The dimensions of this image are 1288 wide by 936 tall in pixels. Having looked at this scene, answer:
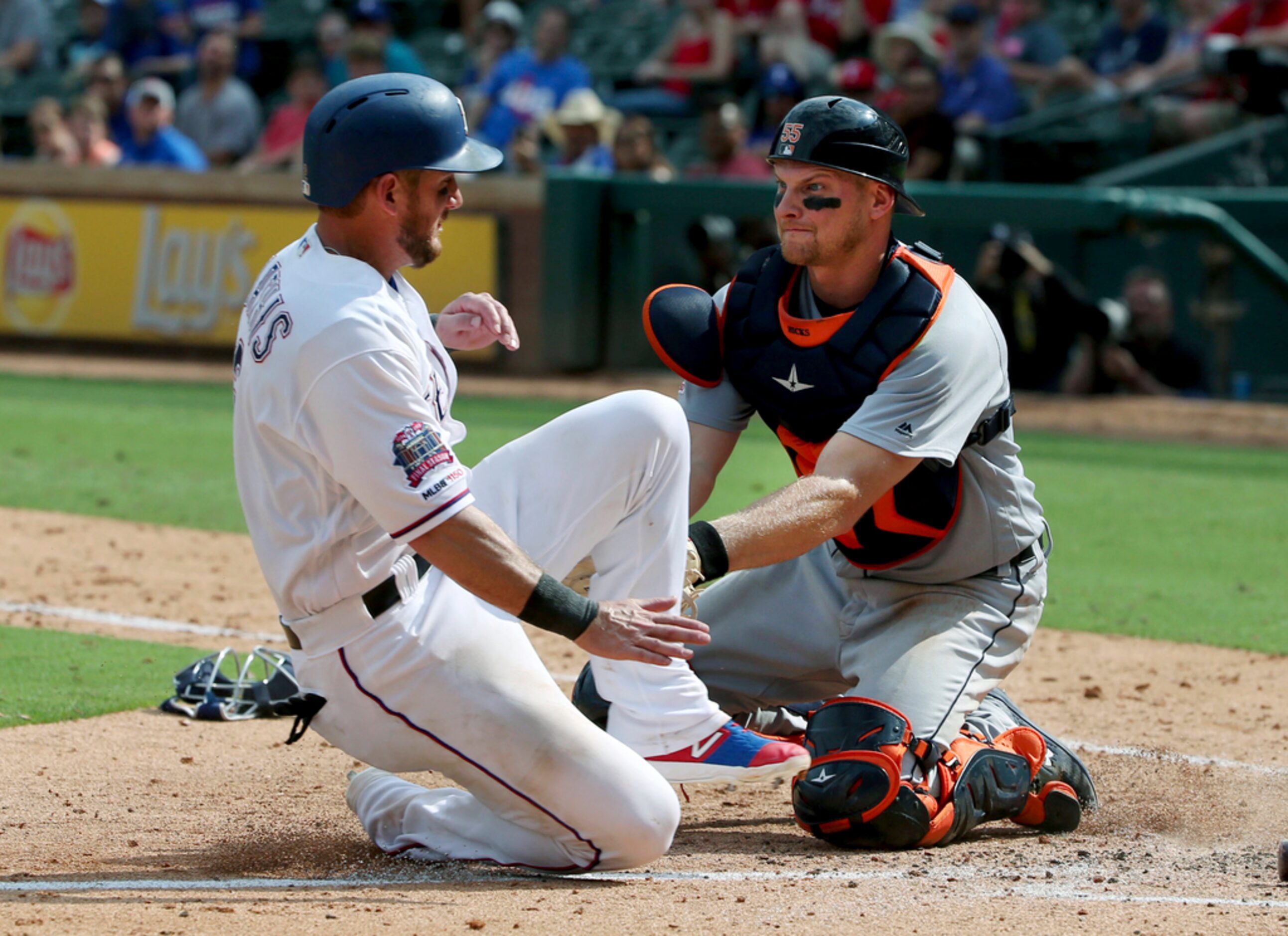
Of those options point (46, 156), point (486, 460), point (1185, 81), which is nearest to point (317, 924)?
point (486, 460)

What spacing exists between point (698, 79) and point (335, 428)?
12.3 metres

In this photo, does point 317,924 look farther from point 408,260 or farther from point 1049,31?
point 1049,31

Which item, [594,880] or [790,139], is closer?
[594,880]

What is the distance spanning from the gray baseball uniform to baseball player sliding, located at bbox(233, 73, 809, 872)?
0.66 m

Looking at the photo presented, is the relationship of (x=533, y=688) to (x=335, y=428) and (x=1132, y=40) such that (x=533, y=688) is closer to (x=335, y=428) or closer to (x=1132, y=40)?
(x=335, y=428)

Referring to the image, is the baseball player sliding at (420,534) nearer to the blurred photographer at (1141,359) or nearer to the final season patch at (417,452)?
the final season patch at (417,452)

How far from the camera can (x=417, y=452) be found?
290 centimetres

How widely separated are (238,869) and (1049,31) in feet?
39.6

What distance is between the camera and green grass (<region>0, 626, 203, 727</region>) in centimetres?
447

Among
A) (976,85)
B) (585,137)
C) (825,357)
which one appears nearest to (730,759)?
(825,357)

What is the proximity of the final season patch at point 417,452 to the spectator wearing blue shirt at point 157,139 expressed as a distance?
11742 mm

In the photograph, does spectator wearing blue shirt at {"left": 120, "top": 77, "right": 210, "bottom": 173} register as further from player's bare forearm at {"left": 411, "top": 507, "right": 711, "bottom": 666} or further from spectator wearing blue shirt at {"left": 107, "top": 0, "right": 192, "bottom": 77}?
player's bare forearm at {"left": 411, "top": 507, "right": 711, "bottom": 666}

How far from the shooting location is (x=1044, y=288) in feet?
36.3

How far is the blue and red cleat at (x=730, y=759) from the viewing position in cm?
347
